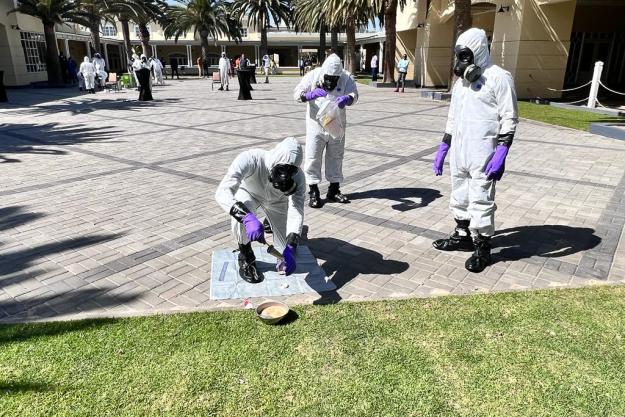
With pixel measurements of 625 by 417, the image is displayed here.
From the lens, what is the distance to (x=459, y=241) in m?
4.60

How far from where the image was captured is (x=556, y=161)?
8.33m

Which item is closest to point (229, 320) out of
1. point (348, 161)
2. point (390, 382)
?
point (390, 382)

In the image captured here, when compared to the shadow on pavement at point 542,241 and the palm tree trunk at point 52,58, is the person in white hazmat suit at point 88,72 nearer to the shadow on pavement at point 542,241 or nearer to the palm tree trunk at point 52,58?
the palm tree trunk at point 52,58

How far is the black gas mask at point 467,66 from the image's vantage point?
3.84m

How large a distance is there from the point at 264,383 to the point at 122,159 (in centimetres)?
677

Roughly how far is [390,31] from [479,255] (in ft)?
74.0

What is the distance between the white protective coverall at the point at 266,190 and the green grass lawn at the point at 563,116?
35.6 ft

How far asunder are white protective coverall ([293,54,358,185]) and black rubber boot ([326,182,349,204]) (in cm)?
17

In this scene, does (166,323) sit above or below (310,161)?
below

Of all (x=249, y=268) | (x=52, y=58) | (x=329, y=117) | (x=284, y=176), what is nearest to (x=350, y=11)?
(x=52, y=58)

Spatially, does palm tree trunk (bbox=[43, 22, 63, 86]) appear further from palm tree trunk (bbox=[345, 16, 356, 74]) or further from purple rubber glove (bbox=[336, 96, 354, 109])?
purple rubber glove (bbox=[336, 96, 354, 109])

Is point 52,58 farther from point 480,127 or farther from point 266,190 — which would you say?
point 480,127

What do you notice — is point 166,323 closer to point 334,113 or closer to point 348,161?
point 334,113

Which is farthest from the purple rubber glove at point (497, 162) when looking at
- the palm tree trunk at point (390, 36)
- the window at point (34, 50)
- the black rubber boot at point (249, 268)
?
the window at point (34, 50)
